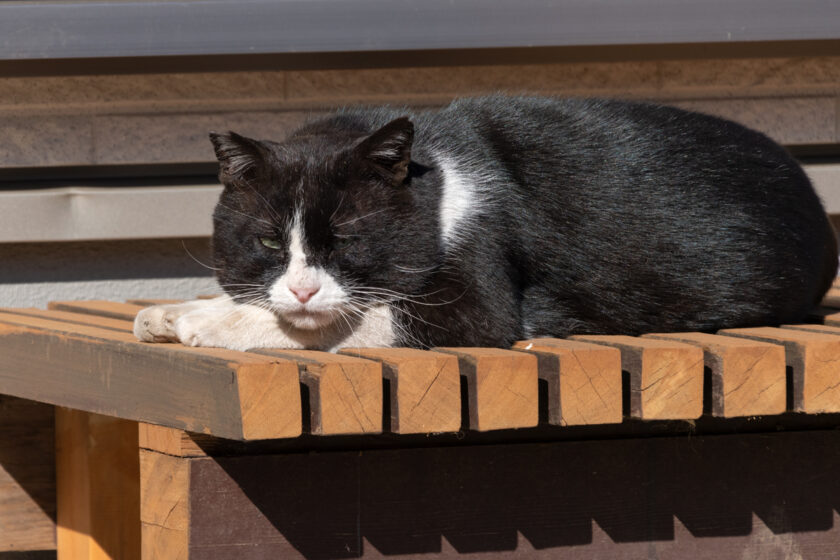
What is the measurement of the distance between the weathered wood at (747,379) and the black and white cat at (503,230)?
0.46 m

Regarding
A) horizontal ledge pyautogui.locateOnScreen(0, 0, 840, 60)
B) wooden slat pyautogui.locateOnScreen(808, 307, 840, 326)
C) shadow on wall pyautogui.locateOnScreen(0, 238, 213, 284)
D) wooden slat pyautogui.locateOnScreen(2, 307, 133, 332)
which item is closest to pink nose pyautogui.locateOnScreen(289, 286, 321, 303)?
wooden slat pyautogui.locateOnScreen(2, 307, 133, 332)

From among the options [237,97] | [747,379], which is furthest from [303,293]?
[237,97]

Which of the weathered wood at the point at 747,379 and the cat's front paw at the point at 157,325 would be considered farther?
the cat's front paw at the point at 157,325

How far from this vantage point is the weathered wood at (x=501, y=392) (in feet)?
6.36

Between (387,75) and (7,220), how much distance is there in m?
1.27

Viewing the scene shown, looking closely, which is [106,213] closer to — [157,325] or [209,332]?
[157,325]

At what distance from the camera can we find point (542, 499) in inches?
86.7

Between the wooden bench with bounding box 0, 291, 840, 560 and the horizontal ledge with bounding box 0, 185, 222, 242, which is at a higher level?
the horizontal ledge with bounding box 0, 185, 222, 242

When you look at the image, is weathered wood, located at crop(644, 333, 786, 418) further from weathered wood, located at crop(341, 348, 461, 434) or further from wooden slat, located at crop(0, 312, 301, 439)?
wooden slat, located at crop(0, 312, 301, 439)

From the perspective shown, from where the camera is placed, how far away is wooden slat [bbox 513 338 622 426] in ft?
6.51

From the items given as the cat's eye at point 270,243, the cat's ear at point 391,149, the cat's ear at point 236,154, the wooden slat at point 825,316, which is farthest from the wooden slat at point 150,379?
the wooden slat at point 825,316

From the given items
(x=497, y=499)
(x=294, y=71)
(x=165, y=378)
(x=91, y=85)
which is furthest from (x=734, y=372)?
(x=91, y=85)

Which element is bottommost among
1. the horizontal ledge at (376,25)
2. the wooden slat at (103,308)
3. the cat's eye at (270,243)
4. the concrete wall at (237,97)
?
the wooden slat at (103,308)

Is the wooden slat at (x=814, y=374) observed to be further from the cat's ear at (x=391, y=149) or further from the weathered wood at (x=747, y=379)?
the cat's ear at (x=391, y=149)
